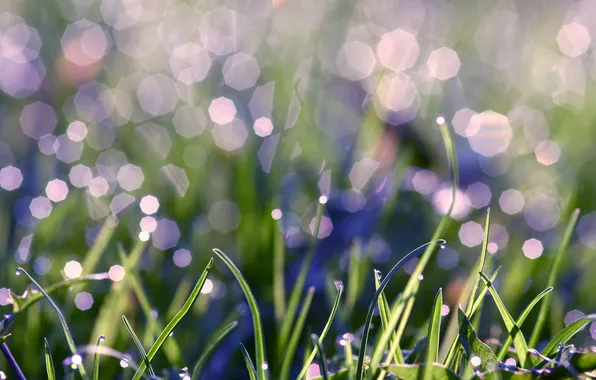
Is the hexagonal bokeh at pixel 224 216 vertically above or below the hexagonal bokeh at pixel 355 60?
below

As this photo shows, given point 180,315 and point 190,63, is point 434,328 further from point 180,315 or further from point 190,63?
point 190,63

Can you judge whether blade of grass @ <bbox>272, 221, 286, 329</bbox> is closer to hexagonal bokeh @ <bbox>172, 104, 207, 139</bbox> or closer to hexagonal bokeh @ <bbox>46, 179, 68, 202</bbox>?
hexagonal bokeh @ <bbox>46, 179, 68, 202</bbox>

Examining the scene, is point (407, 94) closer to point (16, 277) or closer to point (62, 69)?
point (62, 69)

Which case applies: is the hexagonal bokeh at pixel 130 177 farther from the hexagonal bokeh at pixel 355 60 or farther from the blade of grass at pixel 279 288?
the hexagonal bokeh at pixel 355 60

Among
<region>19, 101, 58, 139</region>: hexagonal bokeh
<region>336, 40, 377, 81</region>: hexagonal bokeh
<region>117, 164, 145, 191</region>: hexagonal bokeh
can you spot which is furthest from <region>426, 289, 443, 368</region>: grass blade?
<region>336, 40, 377, 81</region>: hexagonal bokeh

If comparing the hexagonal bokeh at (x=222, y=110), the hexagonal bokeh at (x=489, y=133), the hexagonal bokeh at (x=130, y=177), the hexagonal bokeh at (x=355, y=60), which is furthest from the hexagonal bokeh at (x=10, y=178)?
the hexagonal bokeh at (x=355, y=60)

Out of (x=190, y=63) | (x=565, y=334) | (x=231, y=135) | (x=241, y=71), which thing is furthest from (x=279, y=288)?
(x=190, y=63)

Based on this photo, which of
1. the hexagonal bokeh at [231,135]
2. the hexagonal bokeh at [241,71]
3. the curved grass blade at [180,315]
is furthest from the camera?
the hexagonal bokeh at [241,71]
